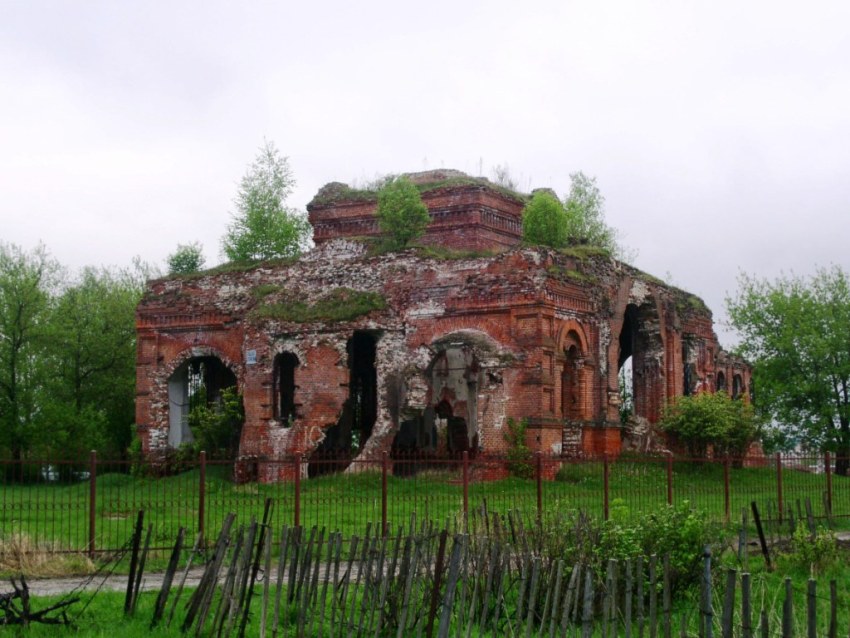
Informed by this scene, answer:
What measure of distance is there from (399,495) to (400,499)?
0.15 metres

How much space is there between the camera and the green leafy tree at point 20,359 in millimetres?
34625

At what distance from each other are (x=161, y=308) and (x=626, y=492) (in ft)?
48.7

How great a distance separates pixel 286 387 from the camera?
29.5m

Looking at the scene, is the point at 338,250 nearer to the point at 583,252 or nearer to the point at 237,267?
the point at 237,267

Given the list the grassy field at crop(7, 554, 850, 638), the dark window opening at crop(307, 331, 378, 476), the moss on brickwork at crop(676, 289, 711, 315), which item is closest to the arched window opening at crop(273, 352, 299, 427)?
the dark window opening at crop(307, 331, 378, 476)

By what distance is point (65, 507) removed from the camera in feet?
68.8

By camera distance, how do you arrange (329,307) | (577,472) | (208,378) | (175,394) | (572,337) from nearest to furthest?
(577,472) < (572,337) < (329,307) < (175,394) < (208,378)

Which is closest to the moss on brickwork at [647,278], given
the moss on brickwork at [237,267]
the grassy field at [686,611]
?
the moss on brickwork at [237,267]

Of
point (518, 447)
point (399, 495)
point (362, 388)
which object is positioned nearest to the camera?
point (399, 495)

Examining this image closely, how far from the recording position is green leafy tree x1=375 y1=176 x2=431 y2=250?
2945cm

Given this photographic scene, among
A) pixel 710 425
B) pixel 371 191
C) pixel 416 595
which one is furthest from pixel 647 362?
pixel 416 595

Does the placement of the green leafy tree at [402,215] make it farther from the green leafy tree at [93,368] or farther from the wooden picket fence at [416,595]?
the wooden picket fence at [416,595]

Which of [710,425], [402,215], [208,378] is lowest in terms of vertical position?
[710,425]

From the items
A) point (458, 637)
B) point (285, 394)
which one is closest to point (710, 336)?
point (285, 394)
